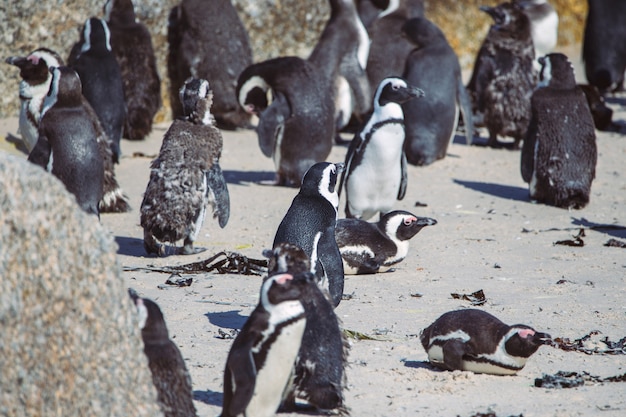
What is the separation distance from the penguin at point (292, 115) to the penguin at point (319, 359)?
5.07 metres

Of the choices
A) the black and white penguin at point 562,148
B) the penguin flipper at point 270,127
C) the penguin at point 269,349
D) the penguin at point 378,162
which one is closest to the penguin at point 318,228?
the penguin at point 269,349

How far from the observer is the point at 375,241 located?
6.29m

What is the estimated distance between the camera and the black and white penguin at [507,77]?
10352 mm

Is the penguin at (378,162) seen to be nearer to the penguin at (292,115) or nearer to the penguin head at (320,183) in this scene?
the penguin at (292,115)

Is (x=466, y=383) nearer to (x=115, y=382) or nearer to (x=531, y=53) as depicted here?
(x=115, y=382)

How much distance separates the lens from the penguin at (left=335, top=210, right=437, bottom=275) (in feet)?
20.5

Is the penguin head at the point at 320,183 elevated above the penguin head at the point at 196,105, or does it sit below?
below

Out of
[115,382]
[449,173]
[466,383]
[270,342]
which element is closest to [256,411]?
[270,342]

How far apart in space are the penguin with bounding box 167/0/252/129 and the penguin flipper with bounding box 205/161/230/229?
172 inches

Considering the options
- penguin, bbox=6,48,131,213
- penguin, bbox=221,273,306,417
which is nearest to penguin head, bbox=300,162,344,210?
penguin, bbox=221,273,306,417

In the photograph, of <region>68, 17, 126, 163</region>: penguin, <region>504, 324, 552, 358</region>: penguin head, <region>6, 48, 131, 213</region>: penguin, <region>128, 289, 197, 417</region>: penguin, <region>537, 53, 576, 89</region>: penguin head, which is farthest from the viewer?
<region>68, 17, 126, 163</region>: penguin

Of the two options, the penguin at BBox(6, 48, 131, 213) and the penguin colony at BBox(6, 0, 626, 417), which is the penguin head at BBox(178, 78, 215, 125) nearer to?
the penguin colony at BBox(6, 0, 626, 417)

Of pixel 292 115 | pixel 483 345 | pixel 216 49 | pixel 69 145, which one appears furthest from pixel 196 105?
pixel 216 49

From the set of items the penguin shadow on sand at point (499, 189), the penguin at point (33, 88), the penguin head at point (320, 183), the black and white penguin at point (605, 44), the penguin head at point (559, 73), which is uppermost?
the black and white penguin at point (605, 44)
